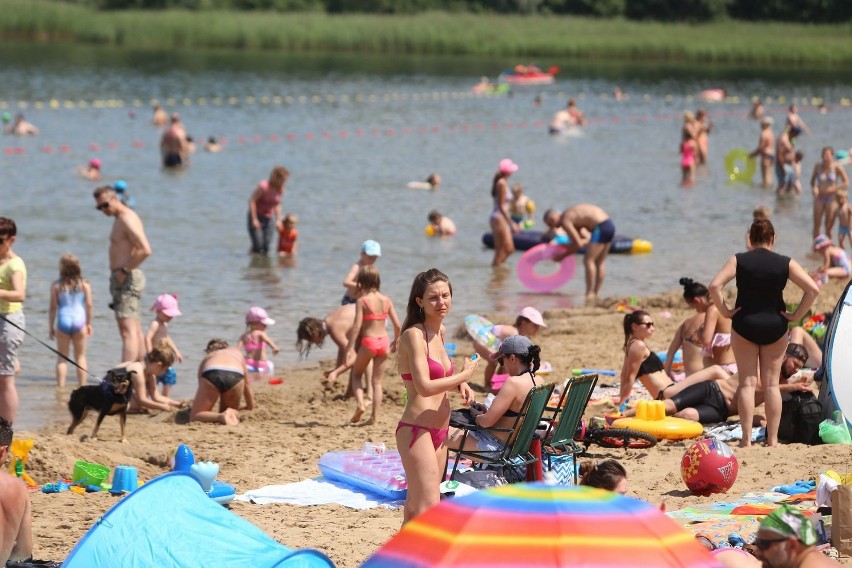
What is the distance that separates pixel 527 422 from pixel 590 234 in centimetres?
822

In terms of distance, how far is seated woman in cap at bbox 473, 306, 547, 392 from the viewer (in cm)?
992

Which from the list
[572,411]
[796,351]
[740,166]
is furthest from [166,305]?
[740,166]

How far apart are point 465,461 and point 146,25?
5410 centimetres

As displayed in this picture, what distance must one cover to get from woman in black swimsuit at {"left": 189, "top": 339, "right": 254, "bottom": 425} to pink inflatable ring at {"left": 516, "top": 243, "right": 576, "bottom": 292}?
5993mm

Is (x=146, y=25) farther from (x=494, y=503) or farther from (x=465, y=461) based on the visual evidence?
(x=494, y=503)

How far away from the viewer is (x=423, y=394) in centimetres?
577

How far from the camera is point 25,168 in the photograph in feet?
86.3

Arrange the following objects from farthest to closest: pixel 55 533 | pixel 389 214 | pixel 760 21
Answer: pixel 760 21 < pixel 389 214 < pixel 55 533

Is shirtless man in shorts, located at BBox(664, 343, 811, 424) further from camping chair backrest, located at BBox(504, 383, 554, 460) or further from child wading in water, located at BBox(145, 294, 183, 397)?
child wading in water, located at BBox(145, 294, 183, 397)

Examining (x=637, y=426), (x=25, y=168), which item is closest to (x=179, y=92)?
(x=25, y=168)

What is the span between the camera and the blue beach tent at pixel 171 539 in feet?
17.4

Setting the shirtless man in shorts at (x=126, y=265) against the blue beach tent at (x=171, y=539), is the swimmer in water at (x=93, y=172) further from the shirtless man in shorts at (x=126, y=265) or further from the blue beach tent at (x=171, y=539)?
the blue beach tent at (x=171, y=539)

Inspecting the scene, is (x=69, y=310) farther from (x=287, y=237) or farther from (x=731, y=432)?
(x=287, y=237)

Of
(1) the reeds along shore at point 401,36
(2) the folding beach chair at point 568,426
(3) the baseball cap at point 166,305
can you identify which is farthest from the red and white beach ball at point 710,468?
(1) the reeds along shore at point 401,36
